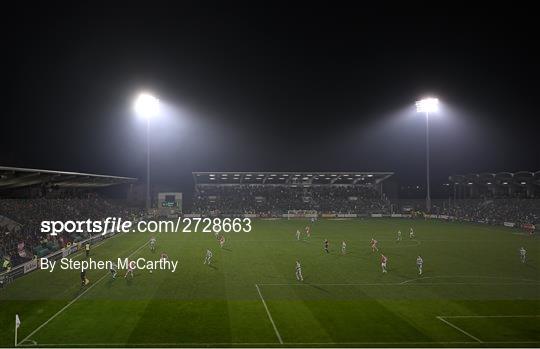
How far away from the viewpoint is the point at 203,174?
84750 mm

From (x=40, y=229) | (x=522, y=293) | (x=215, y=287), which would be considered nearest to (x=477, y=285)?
(x=522, y=293)

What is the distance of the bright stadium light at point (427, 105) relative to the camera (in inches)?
2864

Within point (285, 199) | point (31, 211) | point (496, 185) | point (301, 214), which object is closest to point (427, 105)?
point (496, 185)

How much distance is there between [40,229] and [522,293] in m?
36.8

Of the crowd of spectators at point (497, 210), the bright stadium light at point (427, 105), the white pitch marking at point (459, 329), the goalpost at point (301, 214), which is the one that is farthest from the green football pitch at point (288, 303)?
the goalpost at point (301, 214)

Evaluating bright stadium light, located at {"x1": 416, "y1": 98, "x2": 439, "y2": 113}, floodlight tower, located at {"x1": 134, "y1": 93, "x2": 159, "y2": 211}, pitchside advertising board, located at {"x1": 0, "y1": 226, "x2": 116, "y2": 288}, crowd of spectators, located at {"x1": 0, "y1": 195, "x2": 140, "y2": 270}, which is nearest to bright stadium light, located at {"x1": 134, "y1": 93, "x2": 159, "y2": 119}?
floodlight tower, located at {"x1": 134, "y1": 93, "x2": 159, "y2": 211}

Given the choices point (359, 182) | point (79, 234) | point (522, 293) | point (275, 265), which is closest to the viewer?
point (522, 293)

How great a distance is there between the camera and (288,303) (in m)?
20.5

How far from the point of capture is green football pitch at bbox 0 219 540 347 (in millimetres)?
15945

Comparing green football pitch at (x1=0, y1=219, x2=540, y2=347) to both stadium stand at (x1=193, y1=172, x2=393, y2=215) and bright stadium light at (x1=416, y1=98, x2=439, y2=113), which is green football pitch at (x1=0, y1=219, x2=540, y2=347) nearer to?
bright stadium light at (x1=416, y1=98, x2=439, y2=113)

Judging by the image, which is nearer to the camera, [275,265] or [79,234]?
[275,265]

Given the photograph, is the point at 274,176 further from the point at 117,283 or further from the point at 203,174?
the point at 117,283

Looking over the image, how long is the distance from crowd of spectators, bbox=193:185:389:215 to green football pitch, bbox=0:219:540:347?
49.0 meters

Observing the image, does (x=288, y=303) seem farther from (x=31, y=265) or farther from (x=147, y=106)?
(x=147, y=106)
